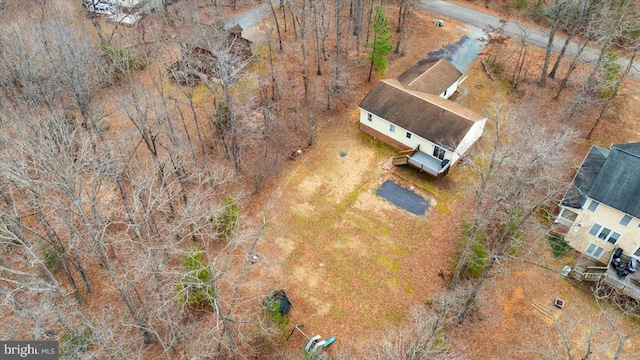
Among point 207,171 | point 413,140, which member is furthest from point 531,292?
point 207,171

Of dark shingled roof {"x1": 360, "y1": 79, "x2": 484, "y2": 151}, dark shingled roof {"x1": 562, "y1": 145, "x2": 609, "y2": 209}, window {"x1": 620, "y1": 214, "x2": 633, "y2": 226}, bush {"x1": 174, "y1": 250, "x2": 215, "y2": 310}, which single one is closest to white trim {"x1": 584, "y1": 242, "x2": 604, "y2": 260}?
window {"x1": 620, "y1": 214, "x2": 633, "y2": 226}

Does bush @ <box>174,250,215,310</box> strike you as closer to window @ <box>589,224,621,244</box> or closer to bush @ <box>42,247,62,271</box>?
bush @ <box>42,247,62,271</box>

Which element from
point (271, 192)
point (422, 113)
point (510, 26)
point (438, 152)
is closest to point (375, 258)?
point (271, 192)

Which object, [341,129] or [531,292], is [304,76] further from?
[531,292]

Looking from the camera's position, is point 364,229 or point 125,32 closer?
point 364,229

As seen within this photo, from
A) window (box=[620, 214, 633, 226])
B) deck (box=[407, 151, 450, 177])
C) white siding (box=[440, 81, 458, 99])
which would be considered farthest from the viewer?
white siding (box=[440, 81, 458, 99])

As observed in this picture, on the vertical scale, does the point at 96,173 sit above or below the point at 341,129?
above

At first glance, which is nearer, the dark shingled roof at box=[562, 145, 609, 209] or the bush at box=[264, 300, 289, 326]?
the bush at box=[264, 300, 289, 326]
